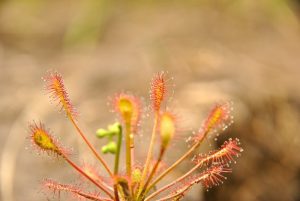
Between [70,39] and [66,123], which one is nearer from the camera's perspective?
[66,123]

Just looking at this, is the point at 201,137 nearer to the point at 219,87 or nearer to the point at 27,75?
the point at 219,87

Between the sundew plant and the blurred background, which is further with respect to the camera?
the blurred background

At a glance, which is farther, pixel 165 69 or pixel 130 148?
pixel 165 69

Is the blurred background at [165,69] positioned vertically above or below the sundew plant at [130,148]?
above

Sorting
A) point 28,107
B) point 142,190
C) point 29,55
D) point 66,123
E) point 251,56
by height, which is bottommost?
point 142,190

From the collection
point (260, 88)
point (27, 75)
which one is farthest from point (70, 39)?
point (260, 88)

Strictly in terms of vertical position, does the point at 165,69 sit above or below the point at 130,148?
above

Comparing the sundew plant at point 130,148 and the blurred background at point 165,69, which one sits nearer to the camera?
the sundew plant at point 130,148

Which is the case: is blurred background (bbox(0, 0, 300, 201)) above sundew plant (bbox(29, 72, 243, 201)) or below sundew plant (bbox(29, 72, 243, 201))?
above
